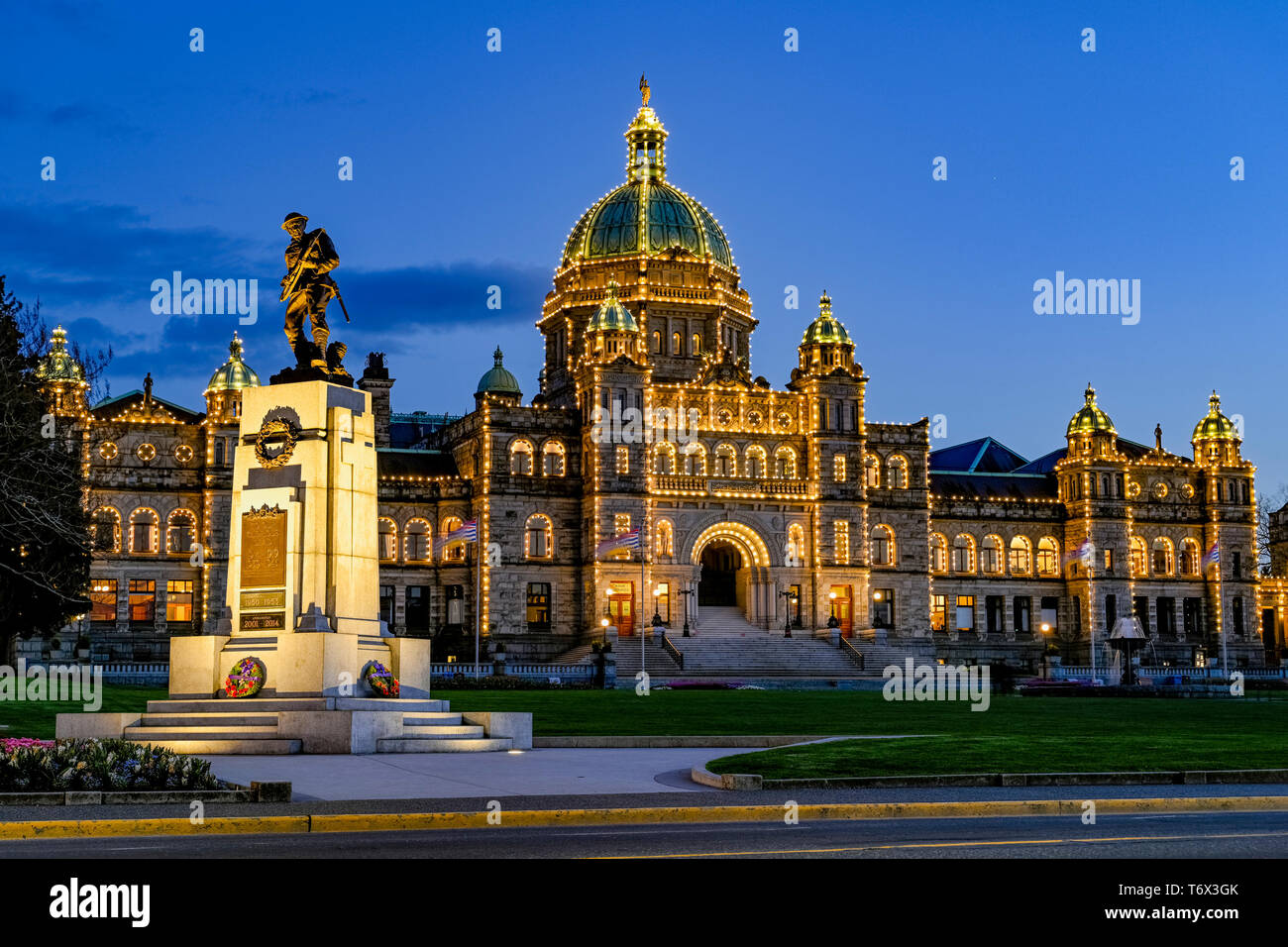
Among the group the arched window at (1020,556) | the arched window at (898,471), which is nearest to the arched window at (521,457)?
the arched window at (898,471)

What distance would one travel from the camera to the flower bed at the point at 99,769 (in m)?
21.7

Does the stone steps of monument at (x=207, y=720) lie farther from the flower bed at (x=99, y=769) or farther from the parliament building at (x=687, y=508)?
the parliament building at (x=687, y=508)

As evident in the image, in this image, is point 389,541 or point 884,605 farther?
point 884,605

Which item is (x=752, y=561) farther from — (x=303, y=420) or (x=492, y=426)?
(x=303, y=420)

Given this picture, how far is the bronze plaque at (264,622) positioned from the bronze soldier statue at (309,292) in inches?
200

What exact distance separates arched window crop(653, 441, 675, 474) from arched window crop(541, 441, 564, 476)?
17.3 feet

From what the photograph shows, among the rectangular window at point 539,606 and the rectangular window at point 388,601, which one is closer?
the rectangular window at point 539,606

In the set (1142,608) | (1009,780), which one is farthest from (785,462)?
(1009,780)

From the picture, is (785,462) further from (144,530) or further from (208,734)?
(208,734)

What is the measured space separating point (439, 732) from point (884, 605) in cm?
6724

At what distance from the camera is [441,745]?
103 ft

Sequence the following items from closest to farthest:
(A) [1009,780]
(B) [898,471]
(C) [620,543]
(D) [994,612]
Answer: (A) [1009,780], (C) [620,543], (B) [898,471], (D) [994,612]

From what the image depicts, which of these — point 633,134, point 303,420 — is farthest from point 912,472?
point 303,420

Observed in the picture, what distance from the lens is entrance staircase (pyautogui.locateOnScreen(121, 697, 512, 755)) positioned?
3030 centimetres
